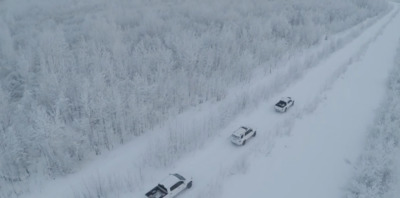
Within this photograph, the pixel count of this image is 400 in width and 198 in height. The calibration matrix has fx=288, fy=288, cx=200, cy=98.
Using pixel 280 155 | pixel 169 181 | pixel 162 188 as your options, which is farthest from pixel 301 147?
pixel 162 188

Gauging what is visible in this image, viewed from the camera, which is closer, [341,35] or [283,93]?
[283,93]

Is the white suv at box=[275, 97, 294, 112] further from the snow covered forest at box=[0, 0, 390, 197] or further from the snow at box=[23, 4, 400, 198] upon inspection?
the snow covered forest at box=[0, 0, 390, 197]

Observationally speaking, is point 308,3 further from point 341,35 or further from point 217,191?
point 217,191

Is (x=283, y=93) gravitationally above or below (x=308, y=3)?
below

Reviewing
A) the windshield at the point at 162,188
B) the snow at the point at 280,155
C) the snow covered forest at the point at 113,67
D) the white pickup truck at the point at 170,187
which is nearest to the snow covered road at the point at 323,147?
the snow at the point at 280,155

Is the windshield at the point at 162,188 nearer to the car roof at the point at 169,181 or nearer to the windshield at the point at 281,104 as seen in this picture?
the car roof at the point at 169,181

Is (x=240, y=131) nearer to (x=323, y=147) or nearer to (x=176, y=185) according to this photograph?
(x=323, y=147)

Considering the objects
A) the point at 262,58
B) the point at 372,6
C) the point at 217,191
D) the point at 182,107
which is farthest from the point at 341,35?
the point at 217,191

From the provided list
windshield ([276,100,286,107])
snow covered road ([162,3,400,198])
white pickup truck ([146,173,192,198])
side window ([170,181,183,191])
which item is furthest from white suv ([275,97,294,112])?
side window ([170,181,183,191])
